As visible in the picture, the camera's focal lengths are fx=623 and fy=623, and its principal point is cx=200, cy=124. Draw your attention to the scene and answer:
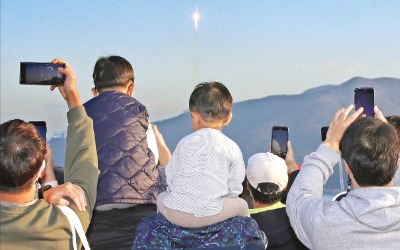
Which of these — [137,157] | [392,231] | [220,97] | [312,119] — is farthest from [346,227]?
[312,119]

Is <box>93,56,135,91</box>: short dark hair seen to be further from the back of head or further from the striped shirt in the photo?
the striped shirt

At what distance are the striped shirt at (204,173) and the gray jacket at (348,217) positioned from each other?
19.9 inches

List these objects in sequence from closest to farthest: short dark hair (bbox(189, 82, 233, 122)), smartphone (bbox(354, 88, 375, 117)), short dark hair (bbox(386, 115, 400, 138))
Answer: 1. short dark hair (bbox(189, 82, 233, 122))
2. smartphone (bbox(354, 88, 375, 117))
3. short dark hair (bbox(386, 115, 400, 138))

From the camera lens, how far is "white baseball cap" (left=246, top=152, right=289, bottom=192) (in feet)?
14.8

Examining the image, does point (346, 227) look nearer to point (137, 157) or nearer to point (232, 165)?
point (232, 165)

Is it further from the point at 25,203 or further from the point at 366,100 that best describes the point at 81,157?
the point at 366,100

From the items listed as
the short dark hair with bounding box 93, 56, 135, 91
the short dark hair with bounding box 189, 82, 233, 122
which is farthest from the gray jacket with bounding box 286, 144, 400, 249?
the short dark hair with bounding box 93, 56, 135, 91

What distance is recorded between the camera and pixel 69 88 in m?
3.53

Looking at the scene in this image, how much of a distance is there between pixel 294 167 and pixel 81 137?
2300 millimetres

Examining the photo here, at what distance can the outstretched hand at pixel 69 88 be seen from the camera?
3.48m

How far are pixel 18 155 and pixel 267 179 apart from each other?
84.2 inches

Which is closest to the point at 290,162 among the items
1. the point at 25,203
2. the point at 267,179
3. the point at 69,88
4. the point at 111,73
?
the point at 267,179

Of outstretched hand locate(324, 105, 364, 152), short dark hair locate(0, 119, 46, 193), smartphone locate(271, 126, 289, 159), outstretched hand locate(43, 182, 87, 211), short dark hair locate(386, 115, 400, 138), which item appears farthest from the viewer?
smartphone locate(271, 126, 289, 159)

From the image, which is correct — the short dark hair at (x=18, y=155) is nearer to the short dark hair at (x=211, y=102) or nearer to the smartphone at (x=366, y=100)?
the short dark hair at (x=211, y=102)
